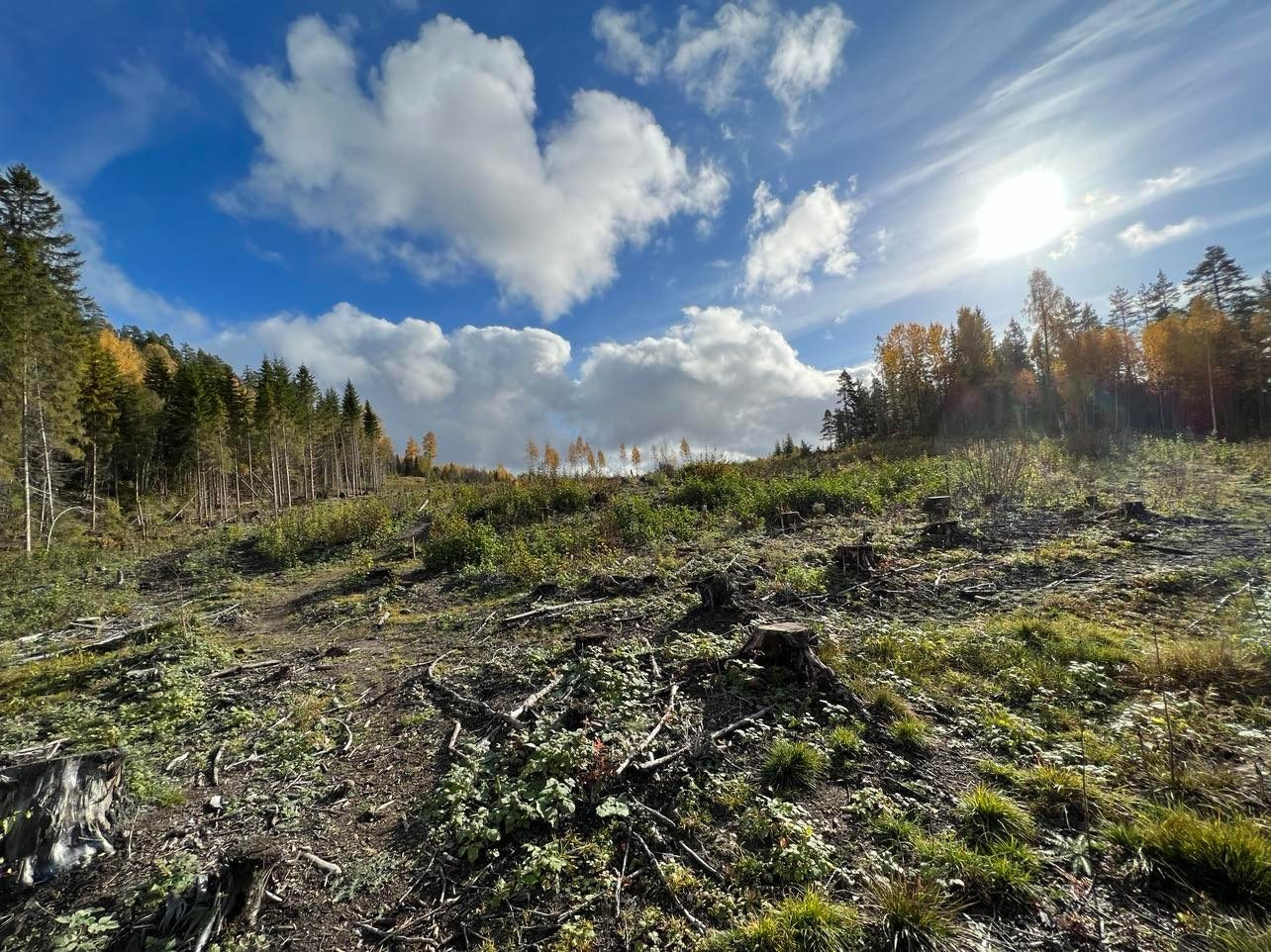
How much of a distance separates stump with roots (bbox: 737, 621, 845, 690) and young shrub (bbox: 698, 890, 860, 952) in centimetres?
265

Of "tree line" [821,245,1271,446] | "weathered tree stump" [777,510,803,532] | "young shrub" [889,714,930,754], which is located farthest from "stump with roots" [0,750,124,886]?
"tree line" [821,245,1271,446]

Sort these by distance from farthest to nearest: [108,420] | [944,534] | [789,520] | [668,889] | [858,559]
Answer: [108,420], [789,520], [944,534], [858,559], [668,889]

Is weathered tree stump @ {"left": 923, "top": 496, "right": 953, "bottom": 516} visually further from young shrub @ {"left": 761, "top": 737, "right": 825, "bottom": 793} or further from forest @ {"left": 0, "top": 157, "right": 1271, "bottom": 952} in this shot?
young shrub @ {"left": 761, "top": 737, "right": 825, "bottom": 793}

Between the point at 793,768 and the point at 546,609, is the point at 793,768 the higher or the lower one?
the lower one

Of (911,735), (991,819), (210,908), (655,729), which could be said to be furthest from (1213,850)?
(210,908)

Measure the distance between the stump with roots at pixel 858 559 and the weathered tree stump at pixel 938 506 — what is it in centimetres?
531

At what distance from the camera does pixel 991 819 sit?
3221 mm

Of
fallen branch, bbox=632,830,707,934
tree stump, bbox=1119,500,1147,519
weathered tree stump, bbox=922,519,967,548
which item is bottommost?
fallen branch, bbox=632,830,707,934

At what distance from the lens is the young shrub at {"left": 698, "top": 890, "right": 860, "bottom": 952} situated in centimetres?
247

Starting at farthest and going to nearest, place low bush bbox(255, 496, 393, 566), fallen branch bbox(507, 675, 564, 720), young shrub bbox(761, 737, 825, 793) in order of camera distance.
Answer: low bush bbox(255, 496, 393, 566), fallen branch bbox(507, 675, 564, 720), young shrub bbox(761, 737, 825, 793)

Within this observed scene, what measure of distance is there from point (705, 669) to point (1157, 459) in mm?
25208

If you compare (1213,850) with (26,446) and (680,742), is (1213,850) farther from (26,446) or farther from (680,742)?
(26,446)

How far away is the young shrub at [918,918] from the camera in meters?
2.42

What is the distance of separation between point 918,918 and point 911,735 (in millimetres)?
1965
